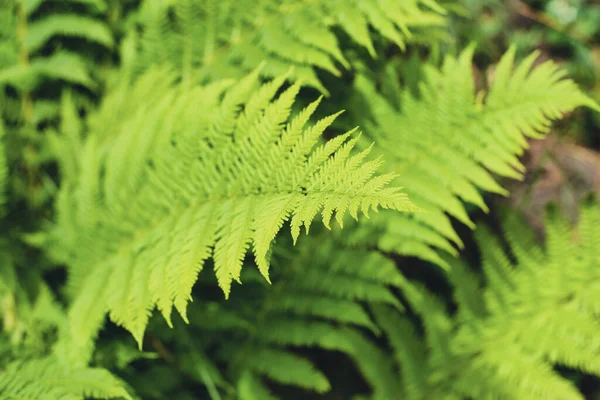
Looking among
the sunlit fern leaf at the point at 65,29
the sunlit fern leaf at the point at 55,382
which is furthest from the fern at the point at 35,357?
the sunlit fern leaf at the point at 65,29

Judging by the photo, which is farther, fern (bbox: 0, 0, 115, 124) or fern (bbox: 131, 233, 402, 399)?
fern (bbox: 0, 0, 115, 124)

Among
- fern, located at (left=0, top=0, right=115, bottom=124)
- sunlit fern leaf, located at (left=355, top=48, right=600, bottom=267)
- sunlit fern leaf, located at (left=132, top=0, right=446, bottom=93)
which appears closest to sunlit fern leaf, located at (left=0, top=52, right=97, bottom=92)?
fern, located at (left=0, top=0, right=115, bottom=124)

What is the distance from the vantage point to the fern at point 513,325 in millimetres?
1720

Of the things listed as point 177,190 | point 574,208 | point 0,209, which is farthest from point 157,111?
point 574,208

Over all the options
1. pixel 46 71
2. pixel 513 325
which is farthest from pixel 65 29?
pixel 513 325

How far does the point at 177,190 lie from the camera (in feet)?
4.71

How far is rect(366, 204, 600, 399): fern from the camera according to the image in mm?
1720

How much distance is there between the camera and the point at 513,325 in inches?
73.5

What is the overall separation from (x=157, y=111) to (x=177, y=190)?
0.93 ft

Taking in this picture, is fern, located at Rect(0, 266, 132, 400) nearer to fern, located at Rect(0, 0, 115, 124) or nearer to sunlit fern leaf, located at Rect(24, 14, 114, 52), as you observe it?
fern, located at Rect(0, 0, 115, 124)

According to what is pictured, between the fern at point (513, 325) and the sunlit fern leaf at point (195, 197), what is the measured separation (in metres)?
0.39

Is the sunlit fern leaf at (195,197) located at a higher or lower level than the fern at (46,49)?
lower

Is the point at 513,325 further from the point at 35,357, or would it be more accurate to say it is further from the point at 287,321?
the point at 35,357

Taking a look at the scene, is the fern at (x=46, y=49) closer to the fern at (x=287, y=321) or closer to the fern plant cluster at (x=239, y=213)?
the fern plant cluster at (x=239, y=213)
